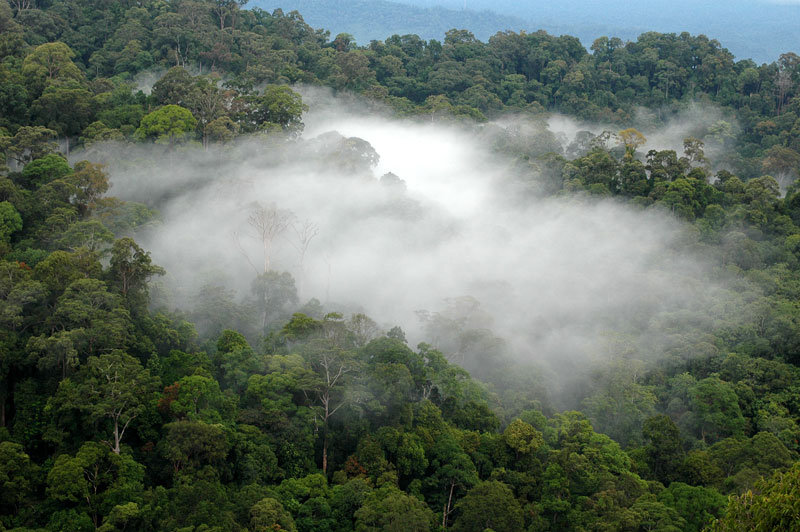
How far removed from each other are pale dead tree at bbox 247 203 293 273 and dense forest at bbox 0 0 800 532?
0.51 ft

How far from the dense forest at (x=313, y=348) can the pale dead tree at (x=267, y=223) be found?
0.16 meters

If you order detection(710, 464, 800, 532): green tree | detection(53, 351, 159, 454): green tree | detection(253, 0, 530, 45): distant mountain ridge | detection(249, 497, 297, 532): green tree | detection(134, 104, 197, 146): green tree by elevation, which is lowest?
detection(249, 497, 297, 532): green tree

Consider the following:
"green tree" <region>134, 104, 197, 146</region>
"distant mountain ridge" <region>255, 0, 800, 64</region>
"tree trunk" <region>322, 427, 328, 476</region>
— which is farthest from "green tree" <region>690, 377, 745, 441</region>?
"distant mountain ridge" <region>255, 0, 800, 64</region>

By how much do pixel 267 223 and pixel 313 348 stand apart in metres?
13.9

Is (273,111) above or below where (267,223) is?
above

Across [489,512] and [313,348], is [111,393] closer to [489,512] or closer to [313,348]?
[313,348]

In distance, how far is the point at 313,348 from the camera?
26.3 m

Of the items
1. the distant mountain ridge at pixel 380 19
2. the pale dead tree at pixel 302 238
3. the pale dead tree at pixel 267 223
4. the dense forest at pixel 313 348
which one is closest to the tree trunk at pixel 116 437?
the dense forest at pixel 313 348

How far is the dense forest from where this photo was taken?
2075cm

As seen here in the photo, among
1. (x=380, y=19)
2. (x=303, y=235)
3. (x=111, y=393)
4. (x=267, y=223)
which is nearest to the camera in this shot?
(x=111, y=393)

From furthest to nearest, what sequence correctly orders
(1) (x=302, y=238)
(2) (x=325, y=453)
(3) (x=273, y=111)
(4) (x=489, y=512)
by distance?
(3) (x=273, y=111) < (1) (x=302, y=238) < (2) (x=325, y=453) < (4) (x=489, y=512)

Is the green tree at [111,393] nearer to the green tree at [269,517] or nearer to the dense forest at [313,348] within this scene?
the dense forest at [313,348]

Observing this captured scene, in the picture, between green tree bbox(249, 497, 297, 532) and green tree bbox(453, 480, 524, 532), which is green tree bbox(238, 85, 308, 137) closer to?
green tree bbox(453, 480, 524, 532)

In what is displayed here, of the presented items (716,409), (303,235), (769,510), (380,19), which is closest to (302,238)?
(303,235)
